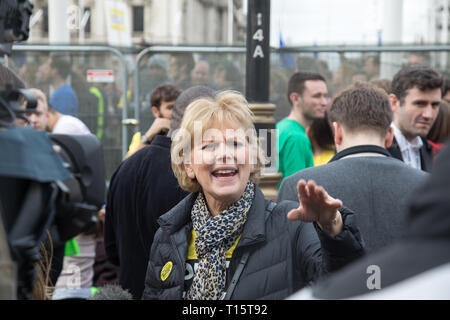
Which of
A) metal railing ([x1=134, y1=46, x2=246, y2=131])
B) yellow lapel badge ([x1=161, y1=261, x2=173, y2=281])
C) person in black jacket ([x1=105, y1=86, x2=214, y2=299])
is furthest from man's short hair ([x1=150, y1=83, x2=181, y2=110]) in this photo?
yellow lapel badge ([x1=161, y1=261, x2=173, y2=281])

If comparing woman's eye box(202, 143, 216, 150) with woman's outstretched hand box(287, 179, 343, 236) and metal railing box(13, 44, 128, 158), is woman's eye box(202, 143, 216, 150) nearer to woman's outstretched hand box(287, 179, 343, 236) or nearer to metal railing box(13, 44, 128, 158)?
woman's outstretched hand box(287, 179, 343, 236)

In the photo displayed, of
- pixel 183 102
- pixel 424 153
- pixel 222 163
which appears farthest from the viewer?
pixel 424 153

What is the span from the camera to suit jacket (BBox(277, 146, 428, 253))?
135 inches

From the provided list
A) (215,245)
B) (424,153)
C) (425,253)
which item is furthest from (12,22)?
(424,153)

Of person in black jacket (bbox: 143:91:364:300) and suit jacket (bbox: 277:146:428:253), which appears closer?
person in black jacket (bbox: 143:91:364:300)

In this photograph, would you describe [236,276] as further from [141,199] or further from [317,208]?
[141,199]

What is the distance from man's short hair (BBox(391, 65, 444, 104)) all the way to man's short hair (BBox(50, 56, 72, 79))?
524 cm

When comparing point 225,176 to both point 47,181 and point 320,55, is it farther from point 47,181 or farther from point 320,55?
point 320,55

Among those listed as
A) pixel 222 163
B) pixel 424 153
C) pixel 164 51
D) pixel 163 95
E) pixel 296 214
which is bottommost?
pixel 424 153

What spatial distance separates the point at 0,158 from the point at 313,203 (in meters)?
1.13

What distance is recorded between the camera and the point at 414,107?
503 centimetres

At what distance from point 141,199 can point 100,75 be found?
4946 mm

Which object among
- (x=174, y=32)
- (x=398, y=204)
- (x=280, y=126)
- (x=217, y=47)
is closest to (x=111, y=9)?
(x=217, y=47)

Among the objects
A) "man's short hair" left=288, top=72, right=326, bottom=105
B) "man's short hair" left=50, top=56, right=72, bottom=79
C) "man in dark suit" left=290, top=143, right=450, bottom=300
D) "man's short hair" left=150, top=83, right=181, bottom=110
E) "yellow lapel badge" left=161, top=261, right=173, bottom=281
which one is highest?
"man's short hair" left=50, top=56, right=72, bottom=79
